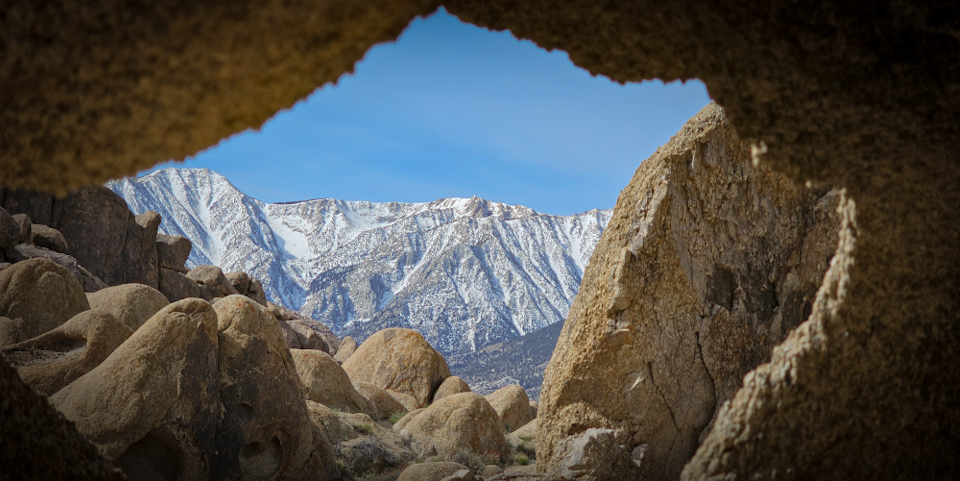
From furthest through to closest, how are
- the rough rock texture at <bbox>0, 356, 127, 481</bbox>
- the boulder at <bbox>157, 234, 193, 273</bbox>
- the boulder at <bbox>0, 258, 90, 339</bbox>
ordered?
1. the boulder at <bbox>157, 234, 193, 273</bbox>
2. the boulder at <bbox>0, 258, 90, 339</bbox>
3. the rough rock texture at <bbox>0, 356, 127, 481</bbox>

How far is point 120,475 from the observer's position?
380cm

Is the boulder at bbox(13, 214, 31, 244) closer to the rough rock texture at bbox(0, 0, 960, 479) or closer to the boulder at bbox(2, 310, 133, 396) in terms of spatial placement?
the boulder at bbox(2, 310, 133, 396)

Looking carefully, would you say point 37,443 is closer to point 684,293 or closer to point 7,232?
point 684,293

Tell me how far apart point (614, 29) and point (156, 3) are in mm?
2185

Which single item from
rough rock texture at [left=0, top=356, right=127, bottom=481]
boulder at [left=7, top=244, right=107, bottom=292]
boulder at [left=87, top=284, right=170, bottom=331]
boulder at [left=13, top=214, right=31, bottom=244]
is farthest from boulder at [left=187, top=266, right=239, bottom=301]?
rough rock texture at [left=0, top=356, right=127, bottom=481]

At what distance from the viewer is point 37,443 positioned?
11.3 ft

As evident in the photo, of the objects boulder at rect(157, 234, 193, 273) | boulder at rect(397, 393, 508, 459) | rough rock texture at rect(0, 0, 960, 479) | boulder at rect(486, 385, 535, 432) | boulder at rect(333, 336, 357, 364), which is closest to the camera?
rough rock texture at rect(0, 0, 960, 479)

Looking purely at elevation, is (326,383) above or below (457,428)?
above

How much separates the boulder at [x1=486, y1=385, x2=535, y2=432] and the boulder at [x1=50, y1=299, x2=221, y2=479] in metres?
12.1

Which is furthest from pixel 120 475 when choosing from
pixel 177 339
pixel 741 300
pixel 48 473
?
pixel 741 300

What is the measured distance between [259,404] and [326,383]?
6853 millimetres

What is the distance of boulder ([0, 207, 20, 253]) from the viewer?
19875 millimetres

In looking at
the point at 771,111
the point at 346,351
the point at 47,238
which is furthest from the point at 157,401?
the point at 346,351

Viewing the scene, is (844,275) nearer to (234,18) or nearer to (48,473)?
(234,18)
